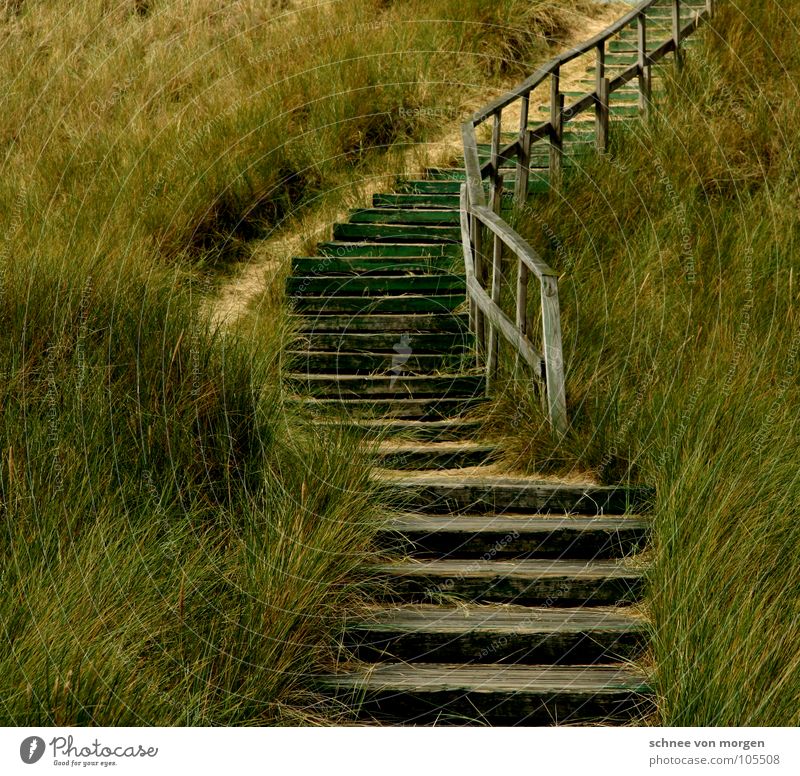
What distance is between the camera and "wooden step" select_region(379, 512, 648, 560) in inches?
226

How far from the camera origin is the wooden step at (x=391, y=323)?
8.68 meters

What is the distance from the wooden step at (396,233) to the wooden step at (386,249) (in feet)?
0.46

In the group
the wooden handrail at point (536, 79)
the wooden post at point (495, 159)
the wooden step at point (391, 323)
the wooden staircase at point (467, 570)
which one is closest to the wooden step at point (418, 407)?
the wooden staircase at point (467, 570)

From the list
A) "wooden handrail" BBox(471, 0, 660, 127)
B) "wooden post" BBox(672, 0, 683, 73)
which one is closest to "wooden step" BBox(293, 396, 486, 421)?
"wooden handrail" BBox(471, 0, 660, 127)

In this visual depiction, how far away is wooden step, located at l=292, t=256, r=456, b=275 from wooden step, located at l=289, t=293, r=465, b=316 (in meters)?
0.49

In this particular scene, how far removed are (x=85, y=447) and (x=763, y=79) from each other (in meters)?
9.21

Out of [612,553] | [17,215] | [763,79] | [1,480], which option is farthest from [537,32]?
[1,480]

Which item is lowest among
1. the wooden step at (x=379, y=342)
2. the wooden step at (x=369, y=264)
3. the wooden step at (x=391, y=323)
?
the wooden step at (x=379, y=342)

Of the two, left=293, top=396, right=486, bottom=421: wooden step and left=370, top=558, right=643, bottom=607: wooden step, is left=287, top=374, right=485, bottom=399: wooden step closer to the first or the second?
left=293, top=396, right=486, bottom=421: wooden step

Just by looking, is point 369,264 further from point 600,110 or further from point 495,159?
point 600,110

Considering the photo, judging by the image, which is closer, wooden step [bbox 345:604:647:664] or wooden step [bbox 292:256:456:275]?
wooden step [bbox 345:604:647:664]

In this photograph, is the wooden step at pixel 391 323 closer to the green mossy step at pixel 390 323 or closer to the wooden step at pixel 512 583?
the green mossy step at pixel 390 323

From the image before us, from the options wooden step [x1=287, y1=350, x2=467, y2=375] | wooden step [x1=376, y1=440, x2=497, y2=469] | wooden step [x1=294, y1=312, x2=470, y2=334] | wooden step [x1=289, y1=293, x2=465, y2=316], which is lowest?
wooden step [x1=376, y1=440, x2=497, y2=469]

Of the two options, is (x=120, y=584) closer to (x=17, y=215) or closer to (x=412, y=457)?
(x=412, y=457)
